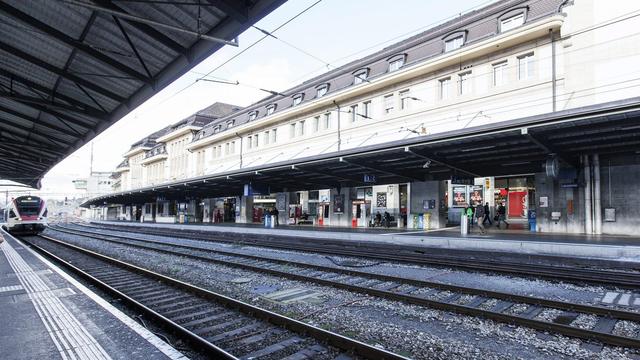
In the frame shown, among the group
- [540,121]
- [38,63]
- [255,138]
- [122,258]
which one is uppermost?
[255,138]

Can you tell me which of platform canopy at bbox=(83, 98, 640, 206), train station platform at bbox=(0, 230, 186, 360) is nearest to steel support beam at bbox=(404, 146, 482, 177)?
platform canopy at bbox=(83, 98, 640, 206)

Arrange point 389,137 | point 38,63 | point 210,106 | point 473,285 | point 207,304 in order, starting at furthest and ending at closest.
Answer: point 210,106 → point 389,137 → point 38,63 → point 473,285 → point 207,304

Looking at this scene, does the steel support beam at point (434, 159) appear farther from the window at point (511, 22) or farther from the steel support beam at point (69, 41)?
the steel support beam at point (69, 41)

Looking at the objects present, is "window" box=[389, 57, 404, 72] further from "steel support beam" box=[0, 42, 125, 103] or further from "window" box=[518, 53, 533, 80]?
"steel support beam" box=[0, 42, 125, 103]

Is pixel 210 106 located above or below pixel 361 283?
above

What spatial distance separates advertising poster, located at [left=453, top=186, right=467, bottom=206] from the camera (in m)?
35.3

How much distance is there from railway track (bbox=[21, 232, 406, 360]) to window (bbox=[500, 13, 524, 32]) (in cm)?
2301

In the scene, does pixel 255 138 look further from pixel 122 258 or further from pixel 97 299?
pixel 97 299

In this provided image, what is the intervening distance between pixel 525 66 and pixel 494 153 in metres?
9.51

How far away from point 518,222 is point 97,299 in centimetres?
3011

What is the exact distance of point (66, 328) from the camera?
18.2 feet

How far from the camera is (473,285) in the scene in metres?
8.71

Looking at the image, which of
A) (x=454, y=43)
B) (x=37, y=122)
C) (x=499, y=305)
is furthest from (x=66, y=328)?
(x=454, y=43)

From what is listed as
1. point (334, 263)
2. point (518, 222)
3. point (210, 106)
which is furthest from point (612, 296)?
point (210, 106)
